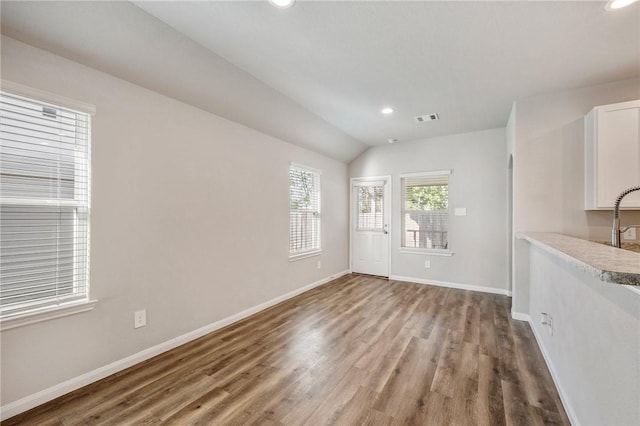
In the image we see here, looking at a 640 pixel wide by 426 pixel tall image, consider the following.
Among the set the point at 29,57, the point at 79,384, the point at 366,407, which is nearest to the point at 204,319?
the point at 79,384

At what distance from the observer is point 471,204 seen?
4582 mm

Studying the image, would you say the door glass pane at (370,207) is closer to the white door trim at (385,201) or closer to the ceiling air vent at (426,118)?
the white door trim at (385,201)

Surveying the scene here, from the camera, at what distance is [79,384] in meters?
2.00

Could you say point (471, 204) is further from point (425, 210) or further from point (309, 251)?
point (309, 251)

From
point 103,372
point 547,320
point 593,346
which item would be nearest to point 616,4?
point 593,346

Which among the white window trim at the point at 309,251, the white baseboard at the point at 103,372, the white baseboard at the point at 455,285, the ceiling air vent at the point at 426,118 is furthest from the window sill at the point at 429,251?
the white baseboard at the point at 103,372

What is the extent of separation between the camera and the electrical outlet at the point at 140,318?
2326mm

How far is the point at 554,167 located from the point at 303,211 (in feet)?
11.0

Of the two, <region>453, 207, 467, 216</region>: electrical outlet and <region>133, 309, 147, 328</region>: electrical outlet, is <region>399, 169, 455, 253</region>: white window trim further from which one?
<region>133, 309, 147, 328</region>: electrical outlet

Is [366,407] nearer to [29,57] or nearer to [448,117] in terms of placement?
[29,57]

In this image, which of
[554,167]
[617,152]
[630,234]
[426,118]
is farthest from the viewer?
[426,118]

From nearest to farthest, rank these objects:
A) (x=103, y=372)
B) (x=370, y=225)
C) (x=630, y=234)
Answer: (x=103, y=372) → (x=630, y=234) → (x=370, y=225)

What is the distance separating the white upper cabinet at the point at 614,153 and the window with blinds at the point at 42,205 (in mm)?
4539

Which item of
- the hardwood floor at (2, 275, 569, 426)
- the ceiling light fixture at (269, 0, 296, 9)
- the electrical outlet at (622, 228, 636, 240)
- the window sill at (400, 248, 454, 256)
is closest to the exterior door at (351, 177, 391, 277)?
the window sill at (400, 248, 454, 256)
